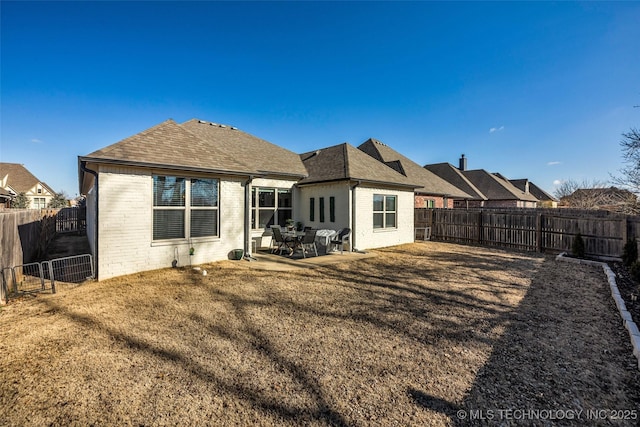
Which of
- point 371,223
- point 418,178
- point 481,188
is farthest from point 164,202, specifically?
point 481,188

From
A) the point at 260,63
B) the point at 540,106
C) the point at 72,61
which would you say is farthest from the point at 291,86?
the point at 540,106

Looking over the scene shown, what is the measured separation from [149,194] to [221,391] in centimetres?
634

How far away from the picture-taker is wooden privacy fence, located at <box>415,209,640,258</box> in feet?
32.3

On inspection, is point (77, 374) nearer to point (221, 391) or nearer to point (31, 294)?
point (221, 391)

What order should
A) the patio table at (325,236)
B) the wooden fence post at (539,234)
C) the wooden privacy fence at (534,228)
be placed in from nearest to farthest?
the wooden privacy fence at (534,228) < the patio table at (325,236) < the wooden fence post at (539,234)

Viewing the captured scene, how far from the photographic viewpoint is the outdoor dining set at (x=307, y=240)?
9.91 m

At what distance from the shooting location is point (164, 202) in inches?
299

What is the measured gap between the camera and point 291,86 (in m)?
17.5

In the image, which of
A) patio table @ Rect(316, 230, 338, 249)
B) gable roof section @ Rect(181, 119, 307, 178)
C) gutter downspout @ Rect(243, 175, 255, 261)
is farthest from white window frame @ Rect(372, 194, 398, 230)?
gutter downspout @ Rect(243, 175, 255, 261)

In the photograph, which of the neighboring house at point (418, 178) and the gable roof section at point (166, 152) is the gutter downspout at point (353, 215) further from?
the neighboring house at point (418, 178)

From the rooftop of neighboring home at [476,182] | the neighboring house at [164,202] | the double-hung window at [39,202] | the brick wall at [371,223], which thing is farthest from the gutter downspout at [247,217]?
the double-hung window at [39,202]

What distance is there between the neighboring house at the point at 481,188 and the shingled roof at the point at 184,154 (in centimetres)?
2156

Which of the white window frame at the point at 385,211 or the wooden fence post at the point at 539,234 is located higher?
the white window frame at the point at 385,211

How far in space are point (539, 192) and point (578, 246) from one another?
147ft
